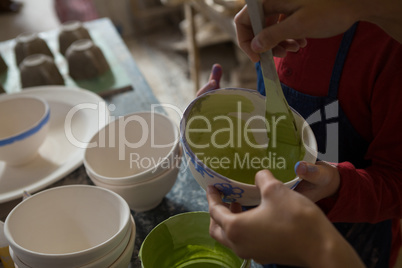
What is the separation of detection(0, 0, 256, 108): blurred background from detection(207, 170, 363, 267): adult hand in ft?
5.71

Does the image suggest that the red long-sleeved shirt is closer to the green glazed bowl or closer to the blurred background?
the green glazed bowl

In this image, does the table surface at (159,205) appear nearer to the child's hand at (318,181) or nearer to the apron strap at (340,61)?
the child's hand at (318,181)

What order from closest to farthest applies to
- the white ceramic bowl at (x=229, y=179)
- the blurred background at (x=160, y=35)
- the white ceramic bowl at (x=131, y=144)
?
the white ceramic bowl at (x=229, y=179), the white ceramic bowl at (x=131, y=144), the blurred background at (x=160, y=35)

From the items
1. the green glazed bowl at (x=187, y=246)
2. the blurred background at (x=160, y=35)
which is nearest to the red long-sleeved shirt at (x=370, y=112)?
the green glazed bowl at (x=187, y=246)

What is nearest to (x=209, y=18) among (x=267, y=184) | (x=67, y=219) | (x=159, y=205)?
(x=159, y=205)

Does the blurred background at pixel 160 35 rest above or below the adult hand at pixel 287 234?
below

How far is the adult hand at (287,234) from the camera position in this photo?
0.40 meters

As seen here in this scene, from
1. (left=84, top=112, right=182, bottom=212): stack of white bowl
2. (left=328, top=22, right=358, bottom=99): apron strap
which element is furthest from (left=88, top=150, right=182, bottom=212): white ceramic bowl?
(left=328, top=22, right=358, bottom=99): apron strap

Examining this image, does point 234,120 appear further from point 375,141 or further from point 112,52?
point 112,52

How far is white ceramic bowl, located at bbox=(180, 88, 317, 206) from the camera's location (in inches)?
20.0

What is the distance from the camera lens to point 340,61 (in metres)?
0.69

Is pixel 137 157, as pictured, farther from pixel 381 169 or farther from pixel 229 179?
pixel 381 169

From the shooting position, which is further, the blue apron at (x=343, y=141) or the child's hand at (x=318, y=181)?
the blue apron at (x=343, y=141)

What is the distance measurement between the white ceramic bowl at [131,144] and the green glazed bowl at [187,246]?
16 cm
